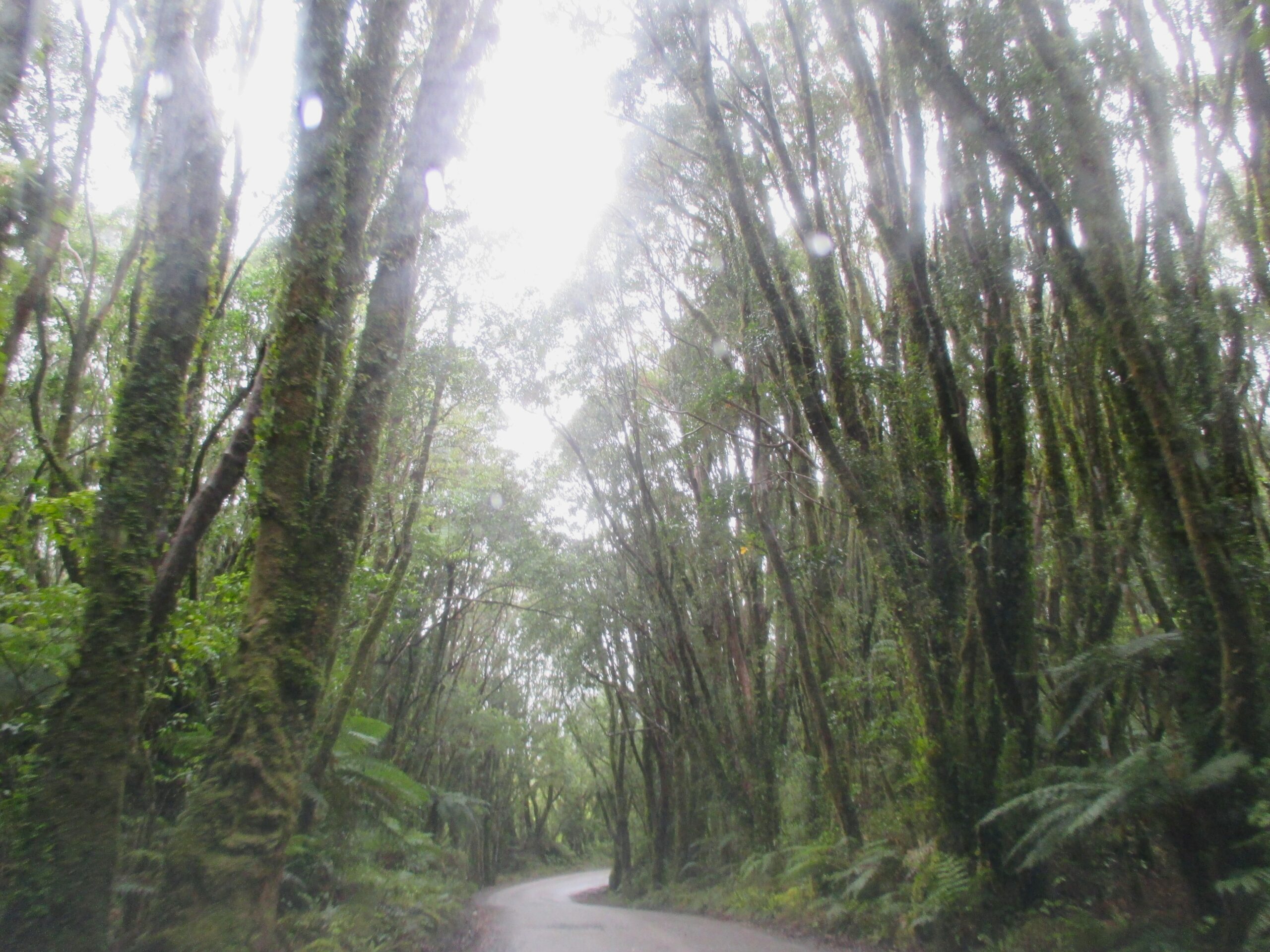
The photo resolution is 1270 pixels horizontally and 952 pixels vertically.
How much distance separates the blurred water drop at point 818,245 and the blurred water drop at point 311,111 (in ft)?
16.6

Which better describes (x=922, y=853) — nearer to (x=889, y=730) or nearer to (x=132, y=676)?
(x=889, y=730)

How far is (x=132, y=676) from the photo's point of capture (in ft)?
14.8

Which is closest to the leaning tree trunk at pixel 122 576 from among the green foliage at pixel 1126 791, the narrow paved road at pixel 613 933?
the narrow paved road at pixel 613 933

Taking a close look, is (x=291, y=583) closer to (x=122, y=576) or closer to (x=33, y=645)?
(x=122, y=576)

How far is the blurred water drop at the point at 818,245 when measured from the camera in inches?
328

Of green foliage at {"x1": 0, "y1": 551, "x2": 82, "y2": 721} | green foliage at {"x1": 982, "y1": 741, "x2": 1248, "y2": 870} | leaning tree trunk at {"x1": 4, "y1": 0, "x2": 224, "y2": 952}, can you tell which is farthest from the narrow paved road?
green foliage at {"x1": 0, "y1": 551, "x2": 82, "y2": 721}

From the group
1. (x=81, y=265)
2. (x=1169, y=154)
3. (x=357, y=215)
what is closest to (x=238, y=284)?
(x=81, y=265)

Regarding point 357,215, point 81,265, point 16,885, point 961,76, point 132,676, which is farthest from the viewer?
point 81,265

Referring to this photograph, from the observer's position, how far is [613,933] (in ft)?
30.7

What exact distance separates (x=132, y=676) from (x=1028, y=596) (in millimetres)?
6489

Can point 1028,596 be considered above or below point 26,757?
above

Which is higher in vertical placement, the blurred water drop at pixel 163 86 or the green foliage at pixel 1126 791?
the blurred water drop at pixel 163 86

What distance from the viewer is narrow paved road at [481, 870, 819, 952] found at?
25.2 ft

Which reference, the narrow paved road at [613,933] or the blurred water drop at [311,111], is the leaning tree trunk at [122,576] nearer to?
the blurred water drop at [311,111]
